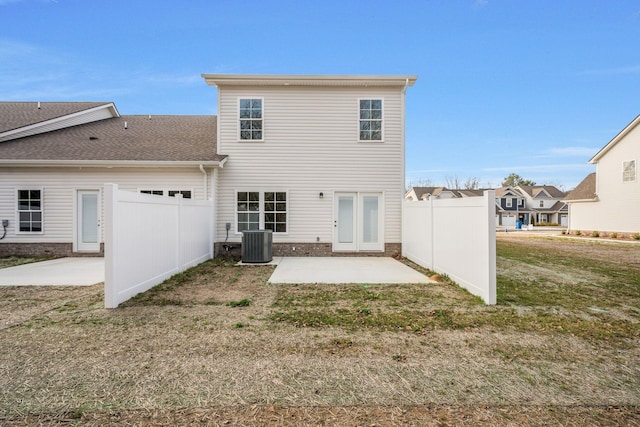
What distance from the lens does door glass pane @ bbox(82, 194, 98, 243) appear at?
10203 millimetres

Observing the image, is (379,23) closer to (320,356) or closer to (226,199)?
(226,199)

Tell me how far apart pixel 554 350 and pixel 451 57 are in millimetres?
14913

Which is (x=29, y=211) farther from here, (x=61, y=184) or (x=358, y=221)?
(x=358, y=221)

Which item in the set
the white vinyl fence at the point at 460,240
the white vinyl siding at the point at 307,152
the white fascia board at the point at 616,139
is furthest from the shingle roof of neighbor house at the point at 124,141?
the white fascia board at the point at 616,139

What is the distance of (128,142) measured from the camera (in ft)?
37.0

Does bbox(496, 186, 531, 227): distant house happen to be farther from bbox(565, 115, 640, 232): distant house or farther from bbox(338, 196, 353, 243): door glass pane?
bbox(338, 196, 353, 243): door glass pane

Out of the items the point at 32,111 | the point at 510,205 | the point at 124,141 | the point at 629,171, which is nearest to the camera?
the point at 124,141

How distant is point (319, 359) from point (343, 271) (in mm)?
4895

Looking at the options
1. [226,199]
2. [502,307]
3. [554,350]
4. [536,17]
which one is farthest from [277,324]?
[536,17]

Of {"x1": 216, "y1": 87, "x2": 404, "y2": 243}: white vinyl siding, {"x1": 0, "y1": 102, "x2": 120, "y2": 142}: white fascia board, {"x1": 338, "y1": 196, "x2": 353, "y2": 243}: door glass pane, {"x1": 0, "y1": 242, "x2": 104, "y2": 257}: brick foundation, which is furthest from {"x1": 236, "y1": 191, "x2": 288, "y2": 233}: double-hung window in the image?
{"x1": 0, "y1": 102, "x2": 120, "y2": 142}: white fascia board

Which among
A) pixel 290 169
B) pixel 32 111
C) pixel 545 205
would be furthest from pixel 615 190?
pixel 32 111

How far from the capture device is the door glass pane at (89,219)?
10203 millimetres

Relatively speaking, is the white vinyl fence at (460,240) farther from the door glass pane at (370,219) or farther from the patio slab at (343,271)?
the door glass pane at (370,219)

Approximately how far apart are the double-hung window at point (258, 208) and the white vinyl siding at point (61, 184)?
4.85 ft
